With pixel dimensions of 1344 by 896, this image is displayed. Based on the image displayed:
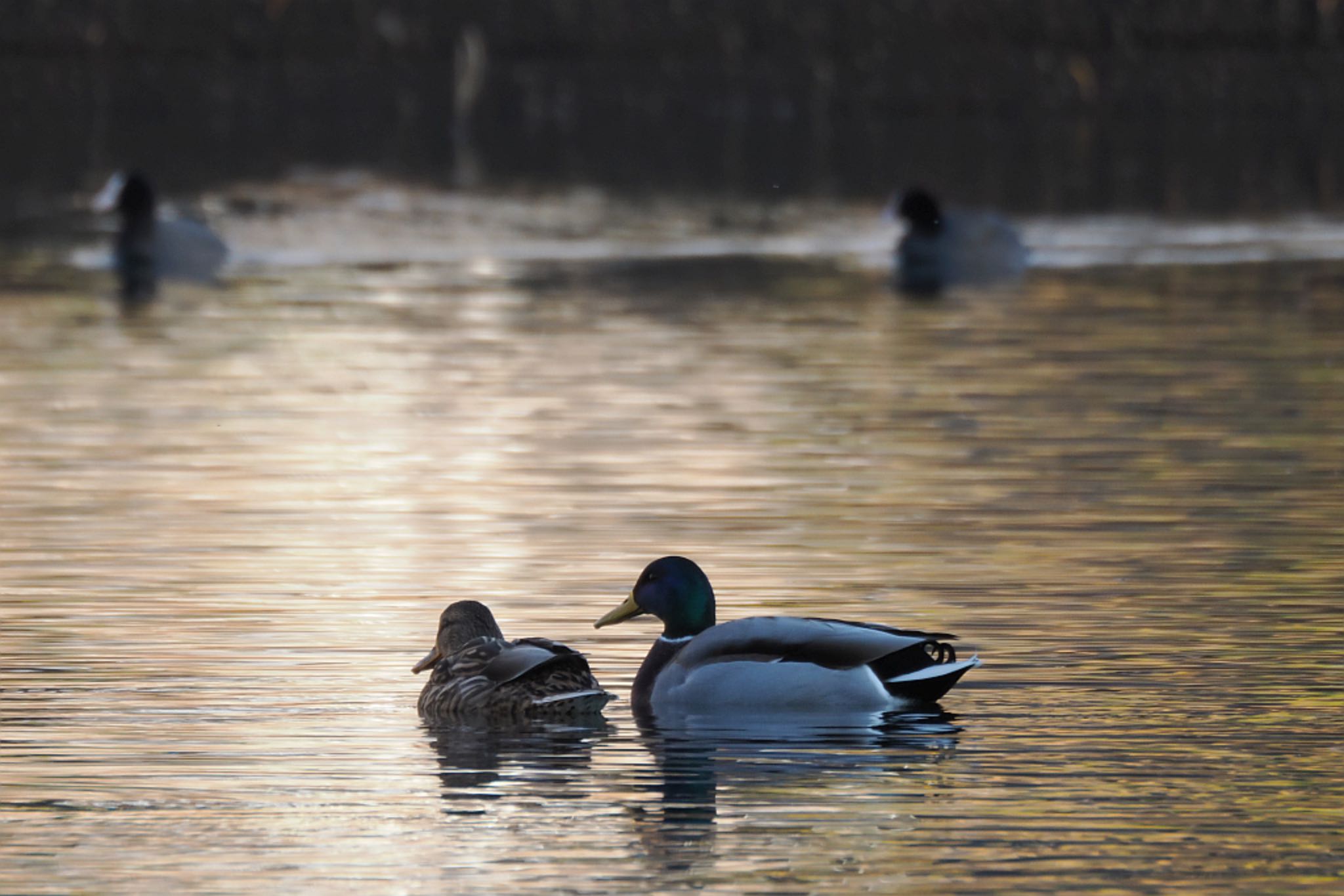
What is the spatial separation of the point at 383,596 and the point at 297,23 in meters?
51.5

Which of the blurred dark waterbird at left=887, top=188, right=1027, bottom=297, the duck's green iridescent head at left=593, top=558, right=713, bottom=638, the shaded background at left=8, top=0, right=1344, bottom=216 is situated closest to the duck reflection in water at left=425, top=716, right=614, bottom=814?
the duck's green iridescent head at left=593, top=558, right=713, bottom=638

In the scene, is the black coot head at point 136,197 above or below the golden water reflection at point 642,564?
above

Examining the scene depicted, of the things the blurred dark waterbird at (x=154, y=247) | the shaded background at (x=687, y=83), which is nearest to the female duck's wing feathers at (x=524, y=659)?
the blurred dark waterbird at (x=154, y=247)

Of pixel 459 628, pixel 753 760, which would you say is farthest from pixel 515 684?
pixel 753 760

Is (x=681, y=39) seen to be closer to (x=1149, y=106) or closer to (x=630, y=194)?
(x=1149, y=106)

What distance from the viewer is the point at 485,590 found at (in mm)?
14430

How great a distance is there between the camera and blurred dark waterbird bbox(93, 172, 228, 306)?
116 ft

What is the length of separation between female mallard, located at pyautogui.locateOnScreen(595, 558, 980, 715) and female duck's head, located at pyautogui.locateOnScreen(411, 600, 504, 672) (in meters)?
0.76

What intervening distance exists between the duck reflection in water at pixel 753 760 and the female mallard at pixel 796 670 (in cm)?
9

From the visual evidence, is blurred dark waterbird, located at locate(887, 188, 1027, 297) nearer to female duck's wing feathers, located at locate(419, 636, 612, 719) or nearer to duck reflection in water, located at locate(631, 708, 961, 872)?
female duck's wing feathers, located at locate(419, 636, 612, 719)

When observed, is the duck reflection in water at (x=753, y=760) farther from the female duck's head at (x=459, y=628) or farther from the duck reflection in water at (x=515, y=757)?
the female duck's head at (x=459, y=628)

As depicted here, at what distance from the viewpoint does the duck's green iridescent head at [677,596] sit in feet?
39.5

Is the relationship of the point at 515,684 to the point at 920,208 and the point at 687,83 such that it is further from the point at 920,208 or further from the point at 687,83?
the point at 687,83

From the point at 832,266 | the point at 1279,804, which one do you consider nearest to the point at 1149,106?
the point at 832,266
